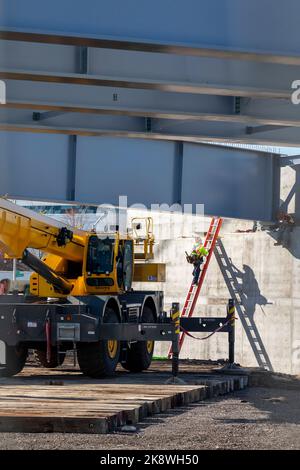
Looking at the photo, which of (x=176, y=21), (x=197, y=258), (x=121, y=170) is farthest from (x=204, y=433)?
(x=197, y=258)

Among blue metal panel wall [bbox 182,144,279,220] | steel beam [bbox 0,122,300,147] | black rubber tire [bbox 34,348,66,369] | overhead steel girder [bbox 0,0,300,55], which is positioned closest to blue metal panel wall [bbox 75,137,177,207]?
blue metal panel wall [bbox 182,144,279,220]

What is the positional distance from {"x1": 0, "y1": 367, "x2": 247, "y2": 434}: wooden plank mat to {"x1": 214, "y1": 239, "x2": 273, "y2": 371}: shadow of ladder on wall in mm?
7251

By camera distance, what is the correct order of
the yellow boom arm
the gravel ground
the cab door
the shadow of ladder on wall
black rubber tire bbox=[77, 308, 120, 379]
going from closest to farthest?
1. the gravel ground
2. the yellow boom arm
3. black rubber tire bbox=[77, 308, 120, 379]
4. the cab door
5. the shadow of ladder on wall

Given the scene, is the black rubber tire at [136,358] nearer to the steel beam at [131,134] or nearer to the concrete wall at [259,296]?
the steel beam at [131,134]

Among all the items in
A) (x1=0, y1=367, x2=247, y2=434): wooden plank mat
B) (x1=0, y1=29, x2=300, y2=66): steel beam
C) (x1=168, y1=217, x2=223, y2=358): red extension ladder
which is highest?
(x1=0, y1=29, x2=300, y2=66): steel beam

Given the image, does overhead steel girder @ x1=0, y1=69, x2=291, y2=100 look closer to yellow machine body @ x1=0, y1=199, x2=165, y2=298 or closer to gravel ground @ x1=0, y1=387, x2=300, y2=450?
yellow machine body @ x1=0, y1=199, x2=165, y2=298

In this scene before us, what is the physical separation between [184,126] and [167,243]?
1060 centimetres

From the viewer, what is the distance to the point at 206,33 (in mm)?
11508

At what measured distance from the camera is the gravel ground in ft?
30.7

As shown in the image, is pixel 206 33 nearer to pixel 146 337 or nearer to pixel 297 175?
pixel 146 337

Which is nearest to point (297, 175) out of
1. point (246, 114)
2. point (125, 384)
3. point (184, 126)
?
point (184, 126)

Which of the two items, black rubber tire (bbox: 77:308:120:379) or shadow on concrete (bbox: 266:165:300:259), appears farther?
shadow on concrete (bbox: 266:165:300:259)

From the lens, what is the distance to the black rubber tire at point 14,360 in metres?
16.8
